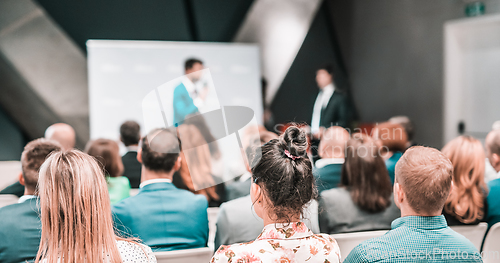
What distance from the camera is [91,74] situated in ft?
14.5

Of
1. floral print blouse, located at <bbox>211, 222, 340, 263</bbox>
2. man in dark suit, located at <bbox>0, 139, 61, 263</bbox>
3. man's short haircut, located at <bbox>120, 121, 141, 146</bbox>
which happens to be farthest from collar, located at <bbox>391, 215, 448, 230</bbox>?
man's short haircut, located at <bbox>120, 121, 141, 146</bbox>

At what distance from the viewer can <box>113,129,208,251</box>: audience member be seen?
5.45 feet

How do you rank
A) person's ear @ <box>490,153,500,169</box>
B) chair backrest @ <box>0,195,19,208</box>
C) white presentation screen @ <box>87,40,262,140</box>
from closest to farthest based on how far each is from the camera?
chair backrest @ <box>0,195,19,208</box> → person's ear @ <box>490,153,500,169</box> → white presentation screen @ <box>87,40,262,140</box>

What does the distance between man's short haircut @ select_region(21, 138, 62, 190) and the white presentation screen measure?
257 cm

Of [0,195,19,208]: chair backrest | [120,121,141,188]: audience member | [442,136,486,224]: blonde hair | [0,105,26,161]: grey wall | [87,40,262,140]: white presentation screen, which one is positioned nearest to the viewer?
[442,136,486,224]: blonde hair

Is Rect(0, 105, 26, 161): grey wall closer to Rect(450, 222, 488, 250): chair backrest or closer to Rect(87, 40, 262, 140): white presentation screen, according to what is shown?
Rect(87, 40, 262, 140): white presentation screen

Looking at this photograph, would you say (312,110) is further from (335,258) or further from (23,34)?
(335,258)

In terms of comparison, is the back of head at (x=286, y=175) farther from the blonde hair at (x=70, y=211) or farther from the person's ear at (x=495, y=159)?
the person's ear at (x=495, y=159)

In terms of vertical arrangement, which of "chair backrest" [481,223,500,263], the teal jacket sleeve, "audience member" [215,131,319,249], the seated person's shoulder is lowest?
"chair backrest" [481,223,500,263]

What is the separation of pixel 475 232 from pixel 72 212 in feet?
5.99

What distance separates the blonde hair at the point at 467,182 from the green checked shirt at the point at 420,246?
0.84 meters

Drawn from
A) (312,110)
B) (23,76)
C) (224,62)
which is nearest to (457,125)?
(312,110)

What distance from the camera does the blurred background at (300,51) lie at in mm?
4422

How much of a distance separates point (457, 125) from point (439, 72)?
0.71 metres
